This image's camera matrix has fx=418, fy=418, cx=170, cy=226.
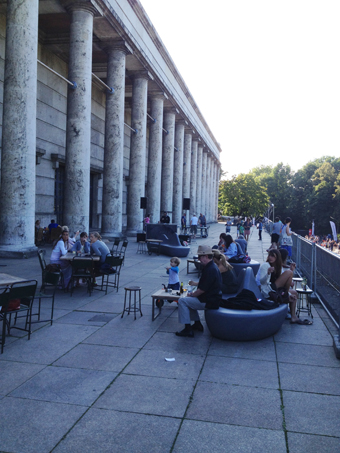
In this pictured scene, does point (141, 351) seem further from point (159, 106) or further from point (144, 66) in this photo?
point (159, 106)

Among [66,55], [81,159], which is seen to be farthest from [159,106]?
[81,159]

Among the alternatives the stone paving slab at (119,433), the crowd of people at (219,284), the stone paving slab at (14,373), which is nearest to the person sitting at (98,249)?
the crowd of people at (219,284)

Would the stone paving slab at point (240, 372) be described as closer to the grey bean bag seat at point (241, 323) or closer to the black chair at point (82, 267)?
the grey bean bag seat at point (241, 323)

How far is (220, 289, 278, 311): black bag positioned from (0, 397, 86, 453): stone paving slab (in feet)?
10.2

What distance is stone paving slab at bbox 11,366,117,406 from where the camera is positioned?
14.5 ft

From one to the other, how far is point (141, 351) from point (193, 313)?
1.26 metres

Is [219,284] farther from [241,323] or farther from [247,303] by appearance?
[241,323]

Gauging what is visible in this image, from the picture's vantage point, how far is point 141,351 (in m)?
5.94

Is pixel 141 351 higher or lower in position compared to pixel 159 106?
lower

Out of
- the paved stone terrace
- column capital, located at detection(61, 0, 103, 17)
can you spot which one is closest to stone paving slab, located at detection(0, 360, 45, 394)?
the paved stone terrace

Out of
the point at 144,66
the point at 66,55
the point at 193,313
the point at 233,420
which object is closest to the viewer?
the point at 233,420

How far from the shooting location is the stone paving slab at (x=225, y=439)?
3535mm

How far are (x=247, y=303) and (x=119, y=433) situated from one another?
11.0 ft

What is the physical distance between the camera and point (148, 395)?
14.9 feet
